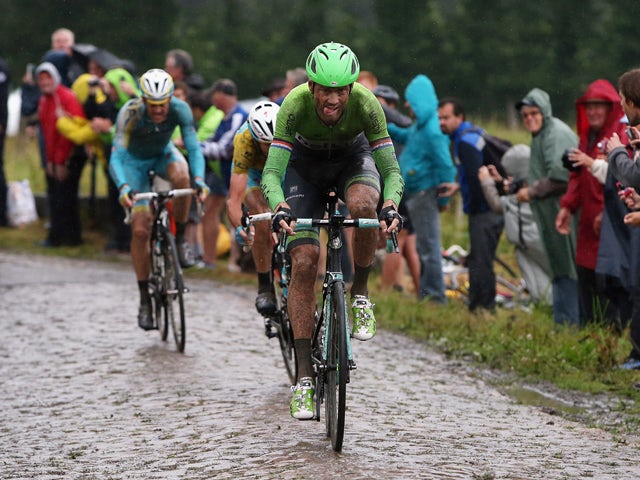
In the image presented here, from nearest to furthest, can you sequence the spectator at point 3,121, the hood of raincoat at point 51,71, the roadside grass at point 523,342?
the roadside grass at point 523,342 < the hood of raincoat at point 51,71 < the spectator at point 3,121

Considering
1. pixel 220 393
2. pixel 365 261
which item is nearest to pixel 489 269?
pixel 220 393

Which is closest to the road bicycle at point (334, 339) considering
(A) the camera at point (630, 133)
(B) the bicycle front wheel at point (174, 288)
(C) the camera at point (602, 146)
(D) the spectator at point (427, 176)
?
(A) the camera at point (630, 133)

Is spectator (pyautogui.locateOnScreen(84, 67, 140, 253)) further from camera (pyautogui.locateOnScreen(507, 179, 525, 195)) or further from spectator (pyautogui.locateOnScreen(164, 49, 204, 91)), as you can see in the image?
camera (pyautogui.locateOnScreen(507, 179, 525, 195))

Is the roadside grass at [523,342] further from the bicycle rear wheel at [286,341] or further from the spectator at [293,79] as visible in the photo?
the spectator at [293,79]

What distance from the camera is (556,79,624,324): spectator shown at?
11.8 metres

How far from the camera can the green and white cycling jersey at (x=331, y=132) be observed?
8047 millimetres

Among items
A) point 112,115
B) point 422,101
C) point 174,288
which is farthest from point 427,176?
point 112,115

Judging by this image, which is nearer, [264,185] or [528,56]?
[264,185]

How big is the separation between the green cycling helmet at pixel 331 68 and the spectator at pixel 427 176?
6.42 m

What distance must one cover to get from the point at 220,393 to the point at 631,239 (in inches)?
145

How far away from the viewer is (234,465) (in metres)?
7.56

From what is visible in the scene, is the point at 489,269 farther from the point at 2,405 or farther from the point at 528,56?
the point at 528,56

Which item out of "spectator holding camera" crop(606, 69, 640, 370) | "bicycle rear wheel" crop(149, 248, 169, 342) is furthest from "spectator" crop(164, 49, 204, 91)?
"spectator holding camera" crop(606, 69, 640, 370)

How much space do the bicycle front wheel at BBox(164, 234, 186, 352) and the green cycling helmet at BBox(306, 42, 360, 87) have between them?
14.0 feet
